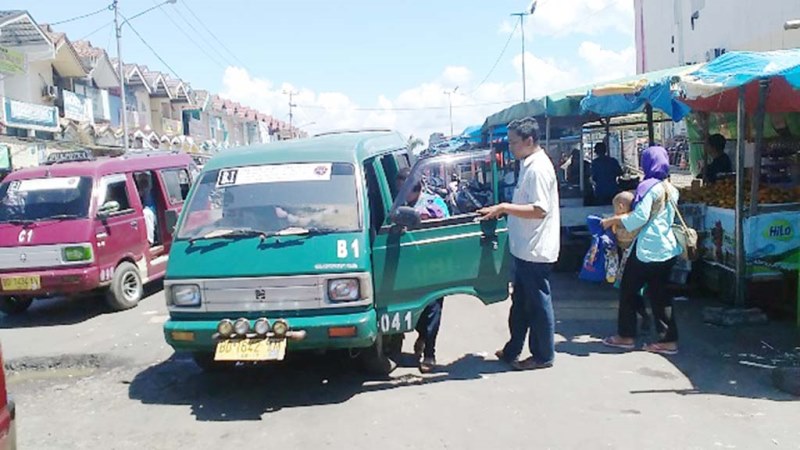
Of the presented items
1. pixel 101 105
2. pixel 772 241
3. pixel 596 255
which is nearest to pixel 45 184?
pixel 596 255

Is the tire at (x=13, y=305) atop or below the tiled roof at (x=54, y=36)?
below

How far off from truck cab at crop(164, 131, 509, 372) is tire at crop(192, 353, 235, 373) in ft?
0.06

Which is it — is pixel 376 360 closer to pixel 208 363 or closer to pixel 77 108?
pixel 208 363

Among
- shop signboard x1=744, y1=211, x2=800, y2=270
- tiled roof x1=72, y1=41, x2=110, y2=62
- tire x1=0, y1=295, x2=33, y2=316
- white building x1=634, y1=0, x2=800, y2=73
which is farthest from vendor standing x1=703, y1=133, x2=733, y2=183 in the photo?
tiled roof x1=72, y1=41, x2=110, y2=62

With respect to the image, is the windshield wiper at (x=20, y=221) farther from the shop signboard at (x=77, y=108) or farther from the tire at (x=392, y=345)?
the shop signboard at (x=77, y=108)

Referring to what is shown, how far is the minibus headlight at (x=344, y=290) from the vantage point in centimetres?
467

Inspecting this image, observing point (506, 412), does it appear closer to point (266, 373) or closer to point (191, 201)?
point (266, 373)

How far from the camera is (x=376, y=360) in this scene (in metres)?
5.18

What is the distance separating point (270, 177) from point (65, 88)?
25.9 meters

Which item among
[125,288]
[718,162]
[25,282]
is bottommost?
[125,288]

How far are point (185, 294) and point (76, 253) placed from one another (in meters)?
3.88

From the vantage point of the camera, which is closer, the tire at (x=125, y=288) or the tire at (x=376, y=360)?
the tire at (x=376, y=360)

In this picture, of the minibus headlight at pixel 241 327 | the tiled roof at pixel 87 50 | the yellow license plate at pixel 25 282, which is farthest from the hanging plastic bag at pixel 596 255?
the tiled roof at pixel 87 50

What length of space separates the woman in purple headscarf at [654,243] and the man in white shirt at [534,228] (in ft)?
2.74
